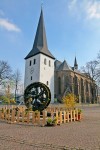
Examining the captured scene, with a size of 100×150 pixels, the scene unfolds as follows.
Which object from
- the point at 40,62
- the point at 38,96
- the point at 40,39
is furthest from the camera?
the point at 40,39

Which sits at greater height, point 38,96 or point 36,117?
point 38,96

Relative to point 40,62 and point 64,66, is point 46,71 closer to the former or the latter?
point 40,62

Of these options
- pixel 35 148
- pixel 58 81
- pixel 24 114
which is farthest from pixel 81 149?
pixel 58 81

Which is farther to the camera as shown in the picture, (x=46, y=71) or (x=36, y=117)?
(x=46, y=71)

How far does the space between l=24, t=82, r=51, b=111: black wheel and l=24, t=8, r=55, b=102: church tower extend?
3785cm

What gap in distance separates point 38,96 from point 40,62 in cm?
4006

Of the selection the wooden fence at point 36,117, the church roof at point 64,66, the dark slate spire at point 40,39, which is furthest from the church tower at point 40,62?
the wooden fence at point 36,117

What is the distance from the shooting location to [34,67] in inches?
2377

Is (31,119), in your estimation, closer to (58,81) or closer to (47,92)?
(47,92)

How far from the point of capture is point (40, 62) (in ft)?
193

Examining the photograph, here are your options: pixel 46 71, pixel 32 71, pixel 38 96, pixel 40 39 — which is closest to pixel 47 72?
pixel 46 71

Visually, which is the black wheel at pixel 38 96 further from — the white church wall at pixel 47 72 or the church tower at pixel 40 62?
the white church wall at pixel 47 72

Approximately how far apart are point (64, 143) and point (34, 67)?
53197 mm

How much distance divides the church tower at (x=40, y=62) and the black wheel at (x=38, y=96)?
3785 centimetres
